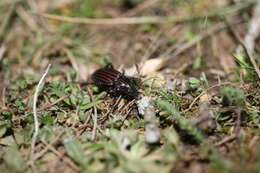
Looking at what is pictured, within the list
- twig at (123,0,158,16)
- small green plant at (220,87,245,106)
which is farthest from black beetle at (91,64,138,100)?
twig at (123,0,158,16)

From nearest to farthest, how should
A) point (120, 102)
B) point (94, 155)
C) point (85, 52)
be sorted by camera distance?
point (94, 155) → point (120, 102) → point (85, 52)

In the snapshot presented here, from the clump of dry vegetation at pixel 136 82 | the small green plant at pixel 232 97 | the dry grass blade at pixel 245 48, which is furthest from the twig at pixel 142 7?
the small green plant at pixel 232 97

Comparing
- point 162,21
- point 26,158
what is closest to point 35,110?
point 26,158

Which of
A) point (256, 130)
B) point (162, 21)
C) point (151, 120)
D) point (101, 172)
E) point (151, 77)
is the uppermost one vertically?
point (162, 21)

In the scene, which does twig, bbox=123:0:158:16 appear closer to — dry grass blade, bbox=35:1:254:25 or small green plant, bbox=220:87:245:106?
dry grass blade, bbox=35:1:254:25

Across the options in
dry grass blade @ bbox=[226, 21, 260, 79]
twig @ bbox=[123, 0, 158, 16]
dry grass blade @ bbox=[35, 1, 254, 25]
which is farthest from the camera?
twig @ bbox=[123, 0, 158, 16]

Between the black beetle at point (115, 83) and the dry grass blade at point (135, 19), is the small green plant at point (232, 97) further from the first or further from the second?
the dry grass blade at point (135, 19)

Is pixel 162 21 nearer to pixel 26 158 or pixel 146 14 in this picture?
pixel 146 14
